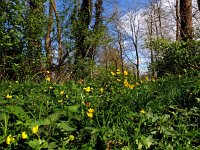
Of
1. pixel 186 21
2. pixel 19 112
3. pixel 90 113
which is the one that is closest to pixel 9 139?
pixel 19 112

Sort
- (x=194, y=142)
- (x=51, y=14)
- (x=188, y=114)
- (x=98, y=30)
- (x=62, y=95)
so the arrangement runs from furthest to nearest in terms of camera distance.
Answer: (x=98, y=30)
(x=51, y=14)
(x=62, y=95)
(x=188, y=114)
(x=194, y=142)

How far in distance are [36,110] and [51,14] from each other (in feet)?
30.0

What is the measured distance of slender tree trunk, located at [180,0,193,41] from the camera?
13062 millimetres

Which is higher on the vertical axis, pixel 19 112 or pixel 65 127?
pixel 19 112

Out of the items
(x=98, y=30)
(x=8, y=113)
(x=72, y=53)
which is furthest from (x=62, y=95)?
(x=98, y=30)

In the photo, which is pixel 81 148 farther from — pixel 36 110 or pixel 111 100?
pixel 111 100

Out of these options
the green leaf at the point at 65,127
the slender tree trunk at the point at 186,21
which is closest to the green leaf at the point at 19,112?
the green leaf at the point at 65,127

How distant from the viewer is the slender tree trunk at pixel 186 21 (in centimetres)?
1306

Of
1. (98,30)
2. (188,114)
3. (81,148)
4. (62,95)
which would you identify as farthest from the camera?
(98,30)

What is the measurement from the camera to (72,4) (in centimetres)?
1189

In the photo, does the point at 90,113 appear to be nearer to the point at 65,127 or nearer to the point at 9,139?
the point at 65,127

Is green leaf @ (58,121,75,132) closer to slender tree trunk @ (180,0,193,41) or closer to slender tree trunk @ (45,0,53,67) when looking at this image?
slender tree trunk @ (45,0,53,67)

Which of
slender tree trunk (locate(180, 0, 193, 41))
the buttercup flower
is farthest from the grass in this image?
slender tree trunk (locate(180, 0, 193, 41))

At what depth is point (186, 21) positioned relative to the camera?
13742mm
